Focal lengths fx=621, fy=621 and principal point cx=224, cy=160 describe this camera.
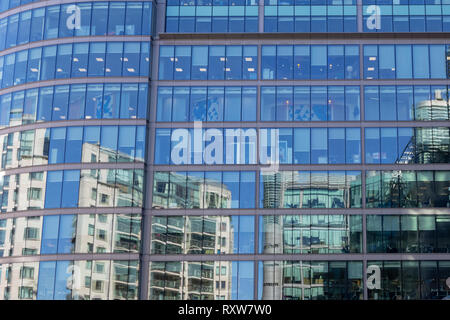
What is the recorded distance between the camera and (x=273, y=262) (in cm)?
5156

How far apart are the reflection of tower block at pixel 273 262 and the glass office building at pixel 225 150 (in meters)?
0.12

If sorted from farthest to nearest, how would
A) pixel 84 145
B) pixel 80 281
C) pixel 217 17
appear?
1. pixel 217 17
2. pixel 84 145
3. pixel 80 281

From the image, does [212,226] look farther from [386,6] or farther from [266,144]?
[386,6]

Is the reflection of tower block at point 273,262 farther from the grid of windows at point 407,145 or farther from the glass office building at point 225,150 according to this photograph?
the grid of windows at point 407,145

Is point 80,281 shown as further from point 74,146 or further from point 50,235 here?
point 74,146

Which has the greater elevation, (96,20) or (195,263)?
(96,20)

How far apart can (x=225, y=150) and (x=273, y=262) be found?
10467 mm

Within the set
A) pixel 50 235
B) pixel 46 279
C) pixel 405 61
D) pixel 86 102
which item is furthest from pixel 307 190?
pixel 46 279

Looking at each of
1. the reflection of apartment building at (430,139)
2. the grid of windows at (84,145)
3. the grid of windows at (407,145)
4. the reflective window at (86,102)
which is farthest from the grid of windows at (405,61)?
the grid of windows at (84,145)

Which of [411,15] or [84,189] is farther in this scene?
[411,15]

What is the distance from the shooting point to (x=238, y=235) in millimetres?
52188

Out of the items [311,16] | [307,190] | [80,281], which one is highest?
[311,16]

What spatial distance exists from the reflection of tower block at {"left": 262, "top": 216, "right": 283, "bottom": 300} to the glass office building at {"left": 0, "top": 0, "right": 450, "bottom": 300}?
0.12 metres
